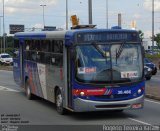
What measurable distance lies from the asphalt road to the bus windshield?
114cm

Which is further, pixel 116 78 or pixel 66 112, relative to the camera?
pixel 66 112

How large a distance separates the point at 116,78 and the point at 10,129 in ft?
11.8

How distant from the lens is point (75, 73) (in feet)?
46.0

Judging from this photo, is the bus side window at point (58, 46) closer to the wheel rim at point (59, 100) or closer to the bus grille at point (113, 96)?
the wheel rim at point (59, 100)

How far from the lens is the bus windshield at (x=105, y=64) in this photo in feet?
45.9

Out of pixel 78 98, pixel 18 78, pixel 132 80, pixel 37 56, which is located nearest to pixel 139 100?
pixel 132 80

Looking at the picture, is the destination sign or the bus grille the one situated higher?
the destination sign

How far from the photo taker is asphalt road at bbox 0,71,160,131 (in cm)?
1267

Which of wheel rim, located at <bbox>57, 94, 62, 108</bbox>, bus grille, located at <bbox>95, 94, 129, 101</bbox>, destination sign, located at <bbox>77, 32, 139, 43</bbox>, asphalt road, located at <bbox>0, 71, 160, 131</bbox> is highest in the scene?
destination sign, located at <bbox>77, 32, 139, 43</bbox>

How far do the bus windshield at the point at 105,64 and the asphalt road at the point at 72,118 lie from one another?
1136mm

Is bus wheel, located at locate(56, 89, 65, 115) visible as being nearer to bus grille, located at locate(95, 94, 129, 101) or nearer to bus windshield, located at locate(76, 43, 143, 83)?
bus windshield, located at locate(76, 43, 143, 83)

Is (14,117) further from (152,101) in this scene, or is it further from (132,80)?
(152,101)

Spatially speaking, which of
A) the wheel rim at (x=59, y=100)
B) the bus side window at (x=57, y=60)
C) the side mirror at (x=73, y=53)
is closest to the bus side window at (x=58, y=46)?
the bus side window at (x=57, y=60)

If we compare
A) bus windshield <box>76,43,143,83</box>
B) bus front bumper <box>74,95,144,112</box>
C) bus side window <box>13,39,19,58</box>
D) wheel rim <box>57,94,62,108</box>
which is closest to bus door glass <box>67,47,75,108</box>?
bus windshield <box>76,43,143,83</box>
